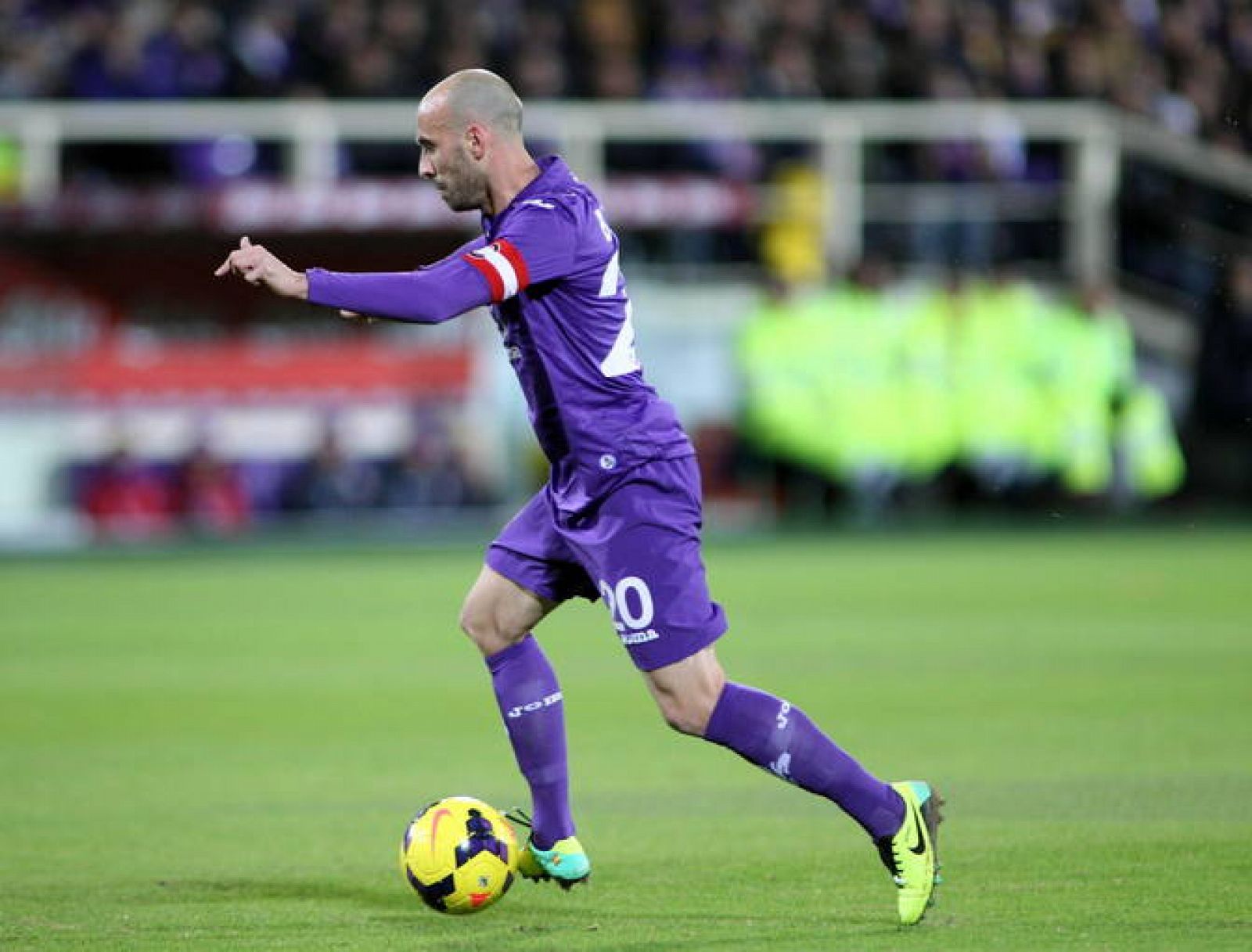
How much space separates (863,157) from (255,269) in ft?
58.7

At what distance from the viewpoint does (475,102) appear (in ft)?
20.4

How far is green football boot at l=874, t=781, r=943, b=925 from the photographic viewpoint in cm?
602

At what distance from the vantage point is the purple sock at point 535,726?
6645 mm

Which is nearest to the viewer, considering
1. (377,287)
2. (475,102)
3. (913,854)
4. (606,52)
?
(377,287)

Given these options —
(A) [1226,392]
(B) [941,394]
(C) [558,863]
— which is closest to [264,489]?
(B) [941,394]

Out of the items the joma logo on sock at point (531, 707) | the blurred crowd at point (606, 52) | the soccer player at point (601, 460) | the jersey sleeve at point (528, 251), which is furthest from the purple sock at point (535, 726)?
the blurred crowd at point (606, 52)

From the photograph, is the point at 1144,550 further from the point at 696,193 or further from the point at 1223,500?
the point at 696,193

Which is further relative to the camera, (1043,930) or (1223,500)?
(1223,500)

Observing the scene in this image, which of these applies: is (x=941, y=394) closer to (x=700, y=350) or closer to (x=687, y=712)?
(x=700, y=350)

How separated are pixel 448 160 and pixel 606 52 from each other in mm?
Result: 17885

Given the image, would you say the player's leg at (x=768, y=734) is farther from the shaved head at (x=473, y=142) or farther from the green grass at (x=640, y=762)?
the shaved head at (x=473, y=142)

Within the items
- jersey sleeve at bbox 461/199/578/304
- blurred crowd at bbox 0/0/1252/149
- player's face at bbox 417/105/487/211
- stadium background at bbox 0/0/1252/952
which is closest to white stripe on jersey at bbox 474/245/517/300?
jersey sleeve at bbox 461/199/578/304

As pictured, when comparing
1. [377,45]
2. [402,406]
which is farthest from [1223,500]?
[377,45]

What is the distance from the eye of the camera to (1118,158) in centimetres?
2353
